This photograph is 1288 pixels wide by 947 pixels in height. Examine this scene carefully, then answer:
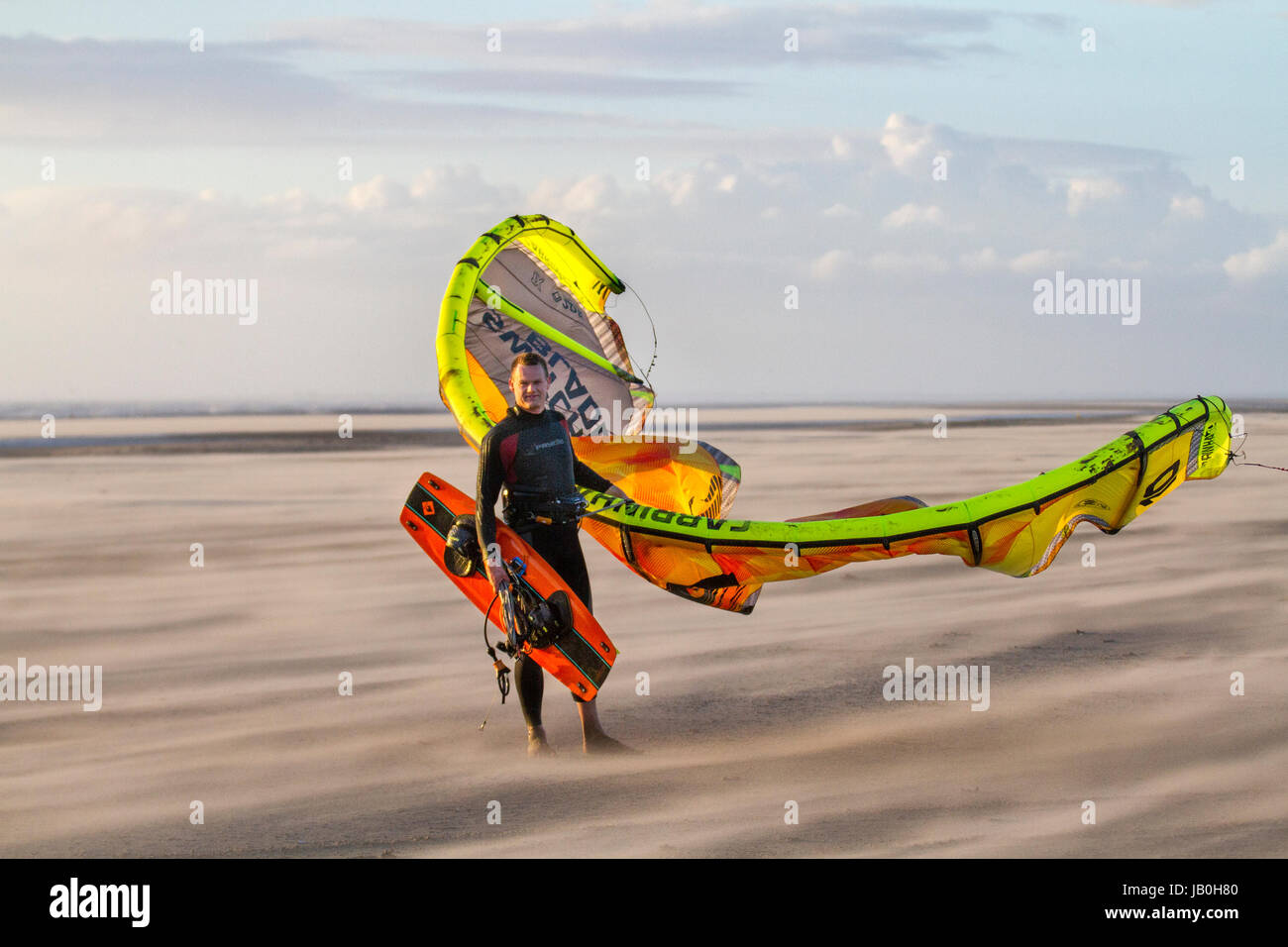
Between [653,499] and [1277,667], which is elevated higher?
[653,499]

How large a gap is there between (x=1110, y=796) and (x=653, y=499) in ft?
11.2

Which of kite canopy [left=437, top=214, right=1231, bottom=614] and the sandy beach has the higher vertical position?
kite canopy [left=437, top=214, right=1231, bottom=614]

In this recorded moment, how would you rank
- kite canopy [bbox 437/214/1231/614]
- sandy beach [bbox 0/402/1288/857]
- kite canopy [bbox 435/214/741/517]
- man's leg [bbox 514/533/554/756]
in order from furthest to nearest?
kite canopy [bbox 435/214/741/517]
man's leg [bbox 514/533/554/756]
kite canopy [bbox 437/214/1231/614]
sandy beach [bbox 0/402/1288/857]

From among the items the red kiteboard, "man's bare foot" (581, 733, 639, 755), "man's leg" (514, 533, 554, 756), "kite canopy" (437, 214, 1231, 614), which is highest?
"kite canopy" (437, 214, 1231, 614)

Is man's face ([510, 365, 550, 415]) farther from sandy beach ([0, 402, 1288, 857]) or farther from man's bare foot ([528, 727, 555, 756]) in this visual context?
→ sandy beach ([0, 402, 1288, 857])

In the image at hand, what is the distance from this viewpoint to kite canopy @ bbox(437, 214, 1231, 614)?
6.07 m

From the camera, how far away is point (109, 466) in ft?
72.5

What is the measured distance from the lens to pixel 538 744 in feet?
20.2

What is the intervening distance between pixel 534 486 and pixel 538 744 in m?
1.29

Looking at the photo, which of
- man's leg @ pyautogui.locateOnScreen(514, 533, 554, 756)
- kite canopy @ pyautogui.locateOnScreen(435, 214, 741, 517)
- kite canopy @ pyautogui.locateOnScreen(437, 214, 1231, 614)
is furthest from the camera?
kite canopy @ pyautogui.locateOnScreen(435, 214, 741, 517)

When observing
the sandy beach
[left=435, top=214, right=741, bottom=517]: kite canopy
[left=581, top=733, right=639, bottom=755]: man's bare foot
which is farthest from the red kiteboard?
[left=435, top=214, right=741, bottom=517]: kite canopy

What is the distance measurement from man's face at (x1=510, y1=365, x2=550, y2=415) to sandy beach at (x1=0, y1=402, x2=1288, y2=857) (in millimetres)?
1729
